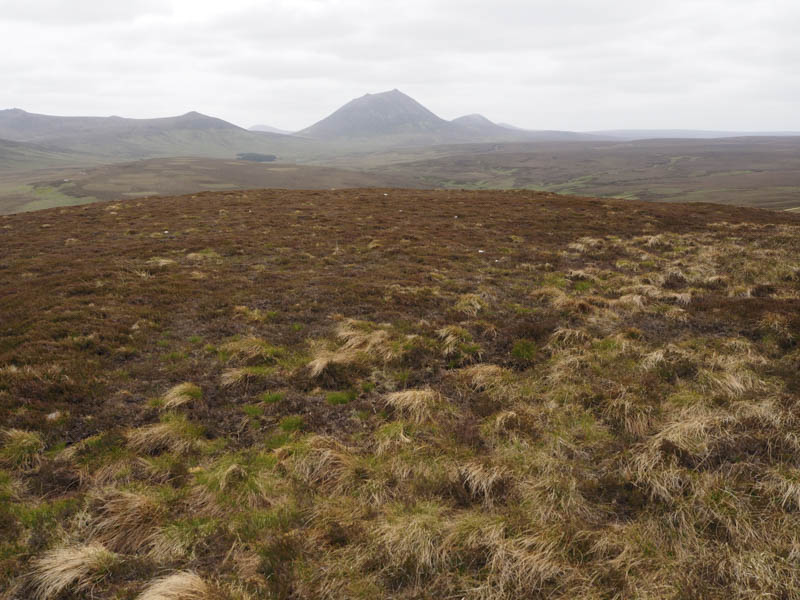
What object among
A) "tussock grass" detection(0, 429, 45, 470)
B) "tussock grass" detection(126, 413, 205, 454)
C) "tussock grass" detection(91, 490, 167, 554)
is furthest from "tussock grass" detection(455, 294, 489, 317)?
"tussock grass" detection(0, 429, 45, 470)

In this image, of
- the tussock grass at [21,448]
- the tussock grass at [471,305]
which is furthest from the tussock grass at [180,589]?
the tussock grass at [471,305]

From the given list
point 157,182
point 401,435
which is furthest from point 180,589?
point 157,182

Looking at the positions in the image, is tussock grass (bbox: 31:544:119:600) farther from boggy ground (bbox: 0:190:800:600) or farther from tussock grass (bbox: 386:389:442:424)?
tussock grass (bbox: 386:389:442:424)

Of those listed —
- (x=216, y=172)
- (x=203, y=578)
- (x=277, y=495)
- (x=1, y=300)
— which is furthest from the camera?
(x=216, y=172)

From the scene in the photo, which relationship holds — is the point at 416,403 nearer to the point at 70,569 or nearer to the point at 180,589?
the point at 180,589

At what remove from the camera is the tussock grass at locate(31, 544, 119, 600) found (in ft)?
13.7

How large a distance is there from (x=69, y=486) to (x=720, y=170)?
24820cm

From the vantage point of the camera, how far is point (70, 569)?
4.29 metres

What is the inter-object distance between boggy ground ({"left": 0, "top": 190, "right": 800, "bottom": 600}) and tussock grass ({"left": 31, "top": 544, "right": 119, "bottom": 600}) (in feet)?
0.09

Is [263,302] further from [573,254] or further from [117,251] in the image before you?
[573,254]

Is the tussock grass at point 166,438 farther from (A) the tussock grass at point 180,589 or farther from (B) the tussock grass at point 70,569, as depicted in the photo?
(A) the tussock grass at point 180,589

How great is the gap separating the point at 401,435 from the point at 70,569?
4.45 m

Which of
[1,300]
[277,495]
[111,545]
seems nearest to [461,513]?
[277,495]

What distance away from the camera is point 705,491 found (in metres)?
5.13
